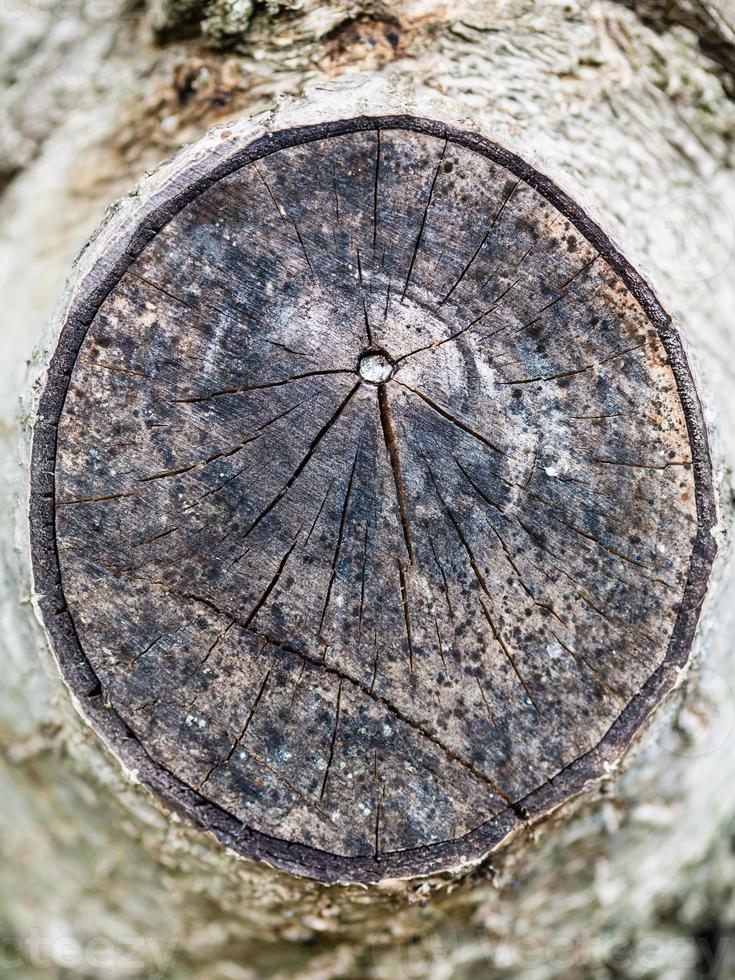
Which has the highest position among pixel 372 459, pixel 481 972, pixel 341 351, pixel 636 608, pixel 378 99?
pixel 378 99

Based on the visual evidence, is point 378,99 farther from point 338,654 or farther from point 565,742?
point 565,742

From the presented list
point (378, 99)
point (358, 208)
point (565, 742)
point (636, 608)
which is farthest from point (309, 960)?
point (378, 99)

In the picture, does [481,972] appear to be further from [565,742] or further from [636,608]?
[636,608]

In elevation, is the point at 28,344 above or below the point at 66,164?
below

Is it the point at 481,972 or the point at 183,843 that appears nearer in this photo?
the point at 183,843

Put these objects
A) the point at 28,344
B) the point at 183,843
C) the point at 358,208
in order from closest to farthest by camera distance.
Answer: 1. the point at 358,208
2. the point at 183,843
3. the point at 28,344

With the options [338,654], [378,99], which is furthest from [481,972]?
[378,99]

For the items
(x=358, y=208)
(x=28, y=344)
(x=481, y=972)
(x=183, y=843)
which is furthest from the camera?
(x=481, y=972)
